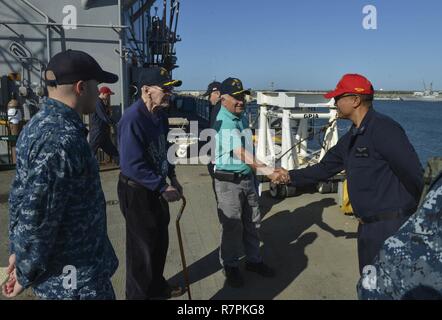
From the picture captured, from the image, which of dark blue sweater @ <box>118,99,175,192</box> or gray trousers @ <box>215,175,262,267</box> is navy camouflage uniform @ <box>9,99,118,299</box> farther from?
gray trousers @ <box>215,175,262,267</box>

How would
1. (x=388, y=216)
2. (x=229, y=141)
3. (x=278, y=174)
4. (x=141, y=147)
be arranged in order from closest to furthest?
(x=388, y=216) < (x=141, y=147) < (x=229, y=141) < (x=278, y=174)

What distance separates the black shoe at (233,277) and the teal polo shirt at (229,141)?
3.40ft

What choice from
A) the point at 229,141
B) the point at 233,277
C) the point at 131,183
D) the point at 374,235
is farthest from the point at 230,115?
the point at 374,235

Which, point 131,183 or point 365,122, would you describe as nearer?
point 365,122

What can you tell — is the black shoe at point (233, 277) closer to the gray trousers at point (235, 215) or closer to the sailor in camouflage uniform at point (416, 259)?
the gray trousers at point (235, 215)

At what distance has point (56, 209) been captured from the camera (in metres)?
1.88

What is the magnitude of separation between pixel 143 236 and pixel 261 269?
149cm

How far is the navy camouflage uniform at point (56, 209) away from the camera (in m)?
1.85

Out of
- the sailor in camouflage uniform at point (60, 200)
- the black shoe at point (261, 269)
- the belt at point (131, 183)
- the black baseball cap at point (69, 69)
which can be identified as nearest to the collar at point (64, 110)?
the sailor in camouflage uniform at point (60, 200)

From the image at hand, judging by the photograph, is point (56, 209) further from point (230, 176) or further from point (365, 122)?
point (230, 176)

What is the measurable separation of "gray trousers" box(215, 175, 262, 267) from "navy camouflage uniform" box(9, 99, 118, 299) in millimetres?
2185
